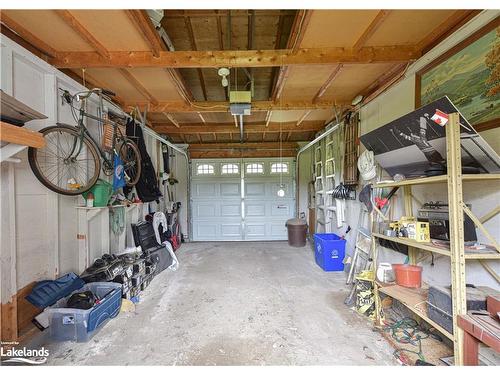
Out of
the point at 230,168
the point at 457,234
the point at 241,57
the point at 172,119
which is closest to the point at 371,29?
the point at 241,57

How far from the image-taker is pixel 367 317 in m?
2.33

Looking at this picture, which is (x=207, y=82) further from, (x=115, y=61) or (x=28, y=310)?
(x=28, y=310)

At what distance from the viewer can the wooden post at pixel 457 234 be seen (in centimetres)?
138

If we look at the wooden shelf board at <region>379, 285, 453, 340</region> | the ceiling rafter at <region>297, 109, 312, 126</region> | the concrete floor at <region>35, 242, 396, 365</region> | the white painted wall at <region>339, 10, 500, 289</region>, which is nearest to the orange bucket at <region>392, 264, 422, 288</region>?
the wooden shelf board at <region>379, 285, 453, 340</region>

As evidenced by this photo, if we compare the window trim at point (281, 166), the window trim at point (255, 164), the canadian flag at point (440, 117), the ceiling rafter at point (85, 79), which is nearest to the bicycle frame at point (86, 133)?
the ceiling rafter at point (85, 79)

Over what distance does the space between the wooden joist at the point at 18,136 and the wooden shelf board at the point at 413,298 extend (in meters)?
2.99

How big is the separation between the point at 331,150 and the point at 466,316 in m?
3.75

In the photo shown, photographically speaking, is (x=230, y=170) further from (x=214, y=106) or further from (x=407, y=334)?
(x=407, y=334)

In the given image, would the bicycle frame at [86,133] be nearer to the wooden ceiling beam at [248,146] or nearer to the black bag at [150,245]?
the black bag at [150,245]

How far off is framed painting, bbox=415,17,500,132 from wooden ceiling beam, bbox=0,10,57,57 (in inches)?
138

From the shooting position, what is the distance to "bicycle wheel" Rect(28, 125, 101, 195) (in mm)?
2137

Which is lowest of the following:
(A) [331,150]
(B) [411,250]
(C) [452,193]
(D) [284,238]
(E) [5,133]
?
(D) [284,238]

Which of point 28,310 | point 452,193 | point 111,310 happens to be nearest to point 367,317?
point 452,193

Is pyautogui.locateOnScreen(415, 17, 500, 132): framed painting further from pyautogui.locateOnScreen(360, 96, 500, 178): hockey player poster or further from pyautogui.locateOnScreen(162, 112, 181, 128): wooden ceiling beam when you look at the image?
pyautogui.locateOnScreen(162, 112, 181, 128): wooden ceiling beam
